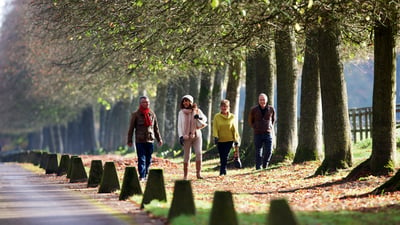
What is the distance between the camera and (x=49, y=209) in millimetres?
14555

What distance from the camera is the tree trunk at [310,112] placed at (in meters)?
23.5

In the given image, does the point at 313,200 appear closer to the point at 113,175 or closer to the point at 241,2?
the point at 241,2

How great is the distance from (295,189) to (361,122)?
18799 mm

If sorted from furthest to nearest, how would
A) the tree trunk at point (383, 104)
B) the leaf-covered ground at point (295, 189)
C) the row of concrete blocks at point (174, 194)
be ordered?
the tree trunk at point (383, 104) < the leaf-covered ground at point (295, 189) < the row of concrete blocks at point (174, 194)

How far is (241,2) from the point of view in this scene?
49.2ft

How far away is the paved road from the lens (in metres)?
12.5

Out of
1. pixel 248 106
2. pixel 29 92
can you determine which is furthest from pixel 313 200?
pixel 29 92

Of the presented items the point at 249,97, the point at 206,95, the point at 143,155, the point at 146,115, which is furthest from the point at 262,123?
the point at 206,95

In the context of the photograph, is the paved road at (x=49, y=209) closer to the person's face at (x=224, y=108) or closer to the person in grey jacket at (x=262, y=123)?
the person's face at (x=224, y=108)

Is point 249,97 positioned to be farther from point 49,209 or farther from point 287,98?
point 49,209

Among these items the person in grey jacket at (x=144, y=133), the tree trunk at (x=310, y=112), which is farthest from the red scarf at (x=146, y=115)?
the tree trunk at (x=310, y=112)

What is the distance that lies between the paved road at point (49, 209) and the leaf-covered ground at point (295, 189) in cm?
181

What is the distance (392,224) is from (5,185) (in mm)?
13467

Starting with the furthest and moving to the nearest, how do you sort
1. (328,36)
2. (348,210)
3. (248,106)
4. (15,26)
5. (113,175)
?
(15,26)
(248,106)
(328,36)
(113,175)
(348,210)
